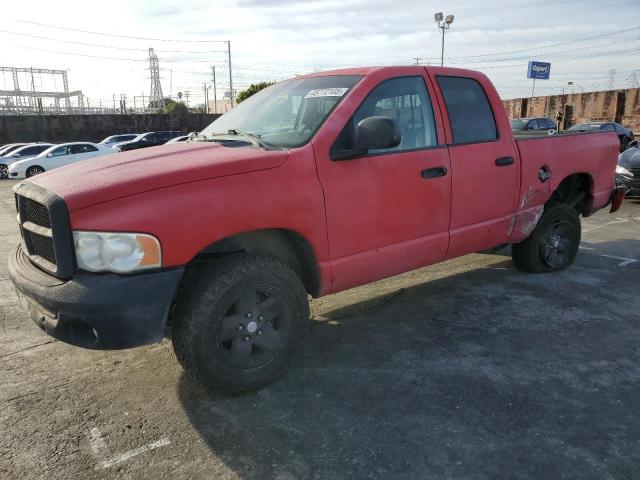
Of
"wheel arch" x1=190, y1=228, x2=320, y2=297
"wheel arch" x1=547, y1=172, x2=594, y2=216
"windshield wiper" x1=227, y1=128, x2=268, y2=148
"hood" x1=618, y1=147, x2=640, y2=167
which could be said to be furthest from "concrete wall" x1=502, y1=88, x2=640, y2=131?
"wheel arch" x1=190, y1=228, x2=320, y2=297

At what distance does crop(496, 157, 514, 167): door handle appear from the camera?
415cm

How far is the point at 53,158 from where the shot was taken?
21312mm

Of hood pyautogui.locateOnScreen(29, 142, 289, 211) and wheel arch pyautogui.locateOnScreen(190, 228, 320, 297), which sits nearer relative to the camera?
hood pyautogui.locateOnScreen(29, 142, 289, 211)

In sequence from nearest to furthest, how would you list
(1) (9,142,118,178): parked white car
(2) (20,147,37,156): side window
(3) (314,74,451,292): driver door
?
(3) (314,74,451,292): driver door
(1) (9,142,118,178): parked white car
(2) (20,147,37,156): side window

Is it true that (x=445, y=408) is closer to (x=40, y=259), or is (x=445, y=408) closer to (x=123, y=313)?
(x=123, y=313)

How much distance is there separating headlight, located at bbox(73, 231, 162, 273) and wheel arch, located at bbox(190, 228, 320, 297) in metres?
0.40

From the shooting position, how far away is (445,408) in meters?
2.83

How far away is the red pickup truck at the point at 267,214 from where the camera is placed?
2486 mm

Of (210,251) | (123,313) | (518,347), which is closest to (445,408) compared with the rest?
(518,347)

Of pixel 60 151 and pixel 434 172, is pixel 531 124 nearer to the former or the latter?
pixel 434 172

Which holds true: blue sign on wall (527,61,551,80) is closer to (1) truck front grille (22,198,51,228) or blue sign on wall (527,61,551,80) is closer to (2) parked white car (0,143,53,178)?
(2) parked white car (0,143,53,178)

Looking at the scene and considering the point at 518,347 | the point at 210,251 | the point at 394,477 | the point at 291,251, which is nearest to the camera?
the point at 394,477

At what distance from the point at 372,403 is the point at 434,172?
5.55 feet

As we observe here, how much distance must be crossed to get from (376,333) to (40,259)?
229 centimetres
